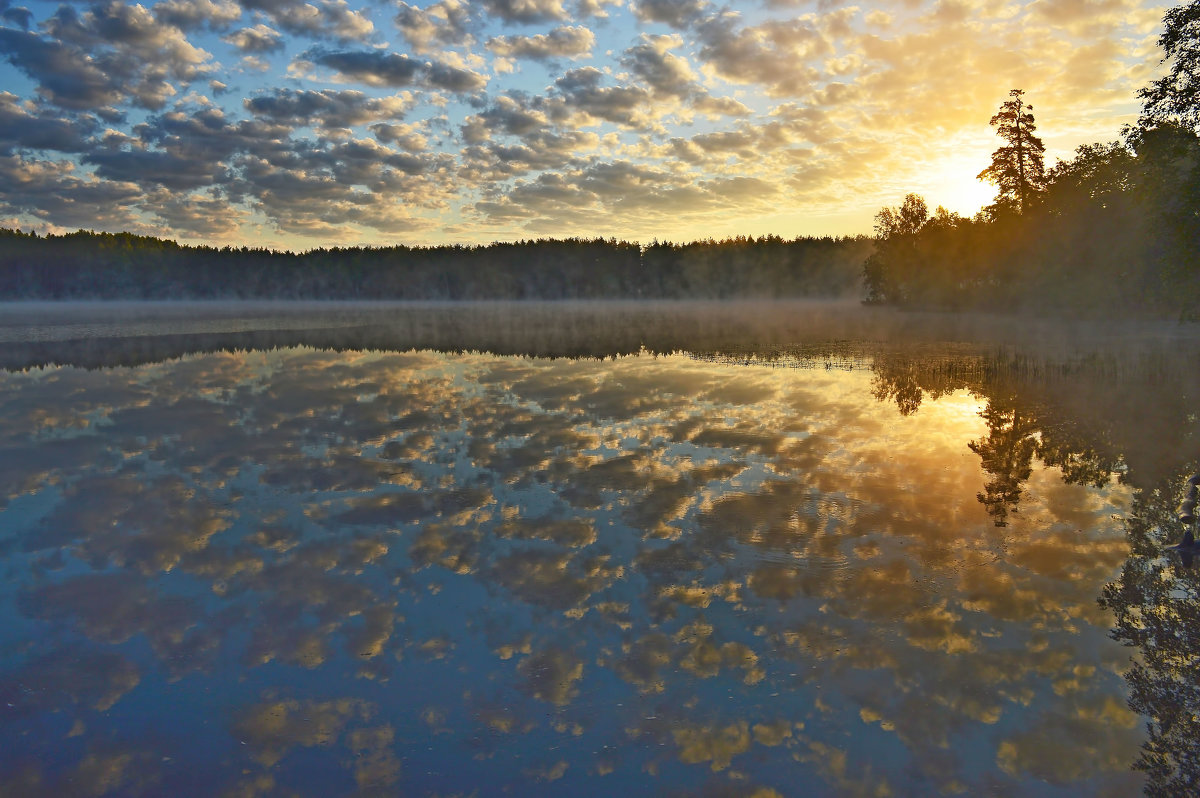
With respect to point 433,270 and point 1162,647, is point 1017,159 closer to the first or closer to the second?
point 1162,647

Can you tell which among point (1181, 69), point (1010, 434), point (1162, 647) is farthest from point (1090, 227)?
point (1162, 647)

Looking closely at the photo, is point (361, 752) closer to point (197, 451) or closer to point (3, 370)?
point (197, 451)

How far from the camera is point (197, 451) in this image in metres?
14.9

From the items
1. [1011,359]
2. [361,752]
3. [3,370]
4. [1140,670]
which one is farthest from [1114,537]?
[3,370]

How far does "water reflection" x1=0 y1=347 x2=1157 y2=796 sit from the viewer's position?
5.07 m

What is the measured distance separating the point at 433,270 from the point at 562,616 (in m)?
186

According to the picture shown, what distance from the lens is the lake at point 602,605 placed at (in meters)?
5.08

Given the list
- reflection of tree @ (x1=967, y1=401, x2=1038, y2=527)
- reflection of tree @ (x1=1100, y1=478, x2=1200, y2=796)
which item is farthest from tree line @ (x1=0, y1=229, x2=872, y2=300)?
reflection of tree @ (x1=1100, y1=478, x2=1200, y2=796)

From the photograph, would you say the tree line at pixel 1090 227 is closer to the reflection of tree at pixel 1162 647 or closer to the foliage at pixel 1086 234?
the foliage at pixel 1086 234

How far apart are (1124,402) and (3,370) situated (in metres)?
41.2

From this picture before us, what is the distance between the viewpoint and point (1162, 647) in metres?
6.53

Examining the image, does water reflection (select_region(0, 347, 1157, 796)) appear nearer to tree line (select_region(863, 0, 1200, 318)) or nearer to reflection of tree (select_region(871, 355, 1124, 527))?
reflection of tree (select_region(871, 355, 1124, 527))

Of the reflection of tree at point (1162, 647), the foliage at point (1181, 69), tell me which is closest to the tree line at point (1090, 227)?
the foliage at point (1181, 69)

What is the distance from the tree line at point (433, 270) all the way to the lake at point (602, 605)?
15671cm
